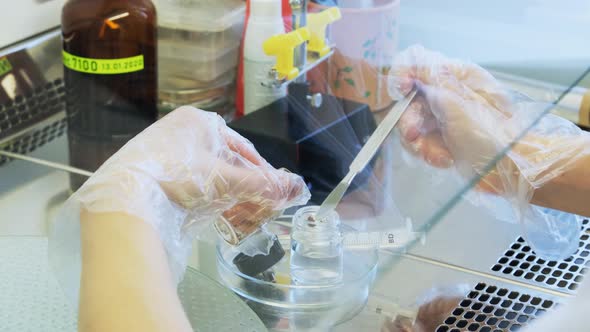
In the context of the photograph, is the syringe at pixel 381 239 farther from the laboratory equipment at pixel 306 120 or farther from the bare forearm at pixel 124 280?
the bare forearm at pixel 124 280

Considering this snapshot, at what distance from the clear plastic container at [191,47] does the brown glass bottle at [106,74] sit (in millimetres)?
89

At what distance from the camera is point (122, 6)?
108 cm

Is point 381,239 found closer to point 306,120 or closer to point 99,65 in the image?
point 306,120

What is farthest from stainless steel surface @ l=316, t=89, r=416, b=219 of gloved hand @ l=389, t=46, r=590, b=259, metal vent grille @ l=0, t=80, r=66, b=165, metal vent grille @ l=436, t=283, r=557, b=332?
metal vent grille @ l=0, t=80, r=66, b=165

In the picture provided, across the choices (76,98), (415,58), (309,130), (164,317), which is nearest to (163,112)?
(76,98)

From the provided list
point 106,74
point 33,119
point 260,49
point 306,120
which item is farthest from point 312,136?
point 33,119

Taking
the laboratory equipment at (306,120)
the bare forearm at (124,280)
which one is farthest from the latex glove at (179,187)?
the laboratory equipment at (306,120)

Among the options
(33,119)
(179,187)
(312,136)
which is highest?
(179,187)

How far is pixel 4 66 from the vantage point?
3.74 feet

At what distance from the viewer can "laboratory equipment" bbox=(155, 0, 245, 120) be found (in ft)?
4.01

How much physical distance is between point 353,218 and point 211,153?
23 centimetres

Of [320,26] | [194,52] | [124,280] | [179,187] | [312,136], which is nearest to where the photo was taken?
[124,280]

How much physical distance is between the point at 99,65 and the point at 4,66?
0.17 metres

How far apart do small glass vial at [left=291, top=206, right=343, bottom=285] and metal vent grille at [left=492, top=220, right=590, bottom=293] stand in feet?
0.62
